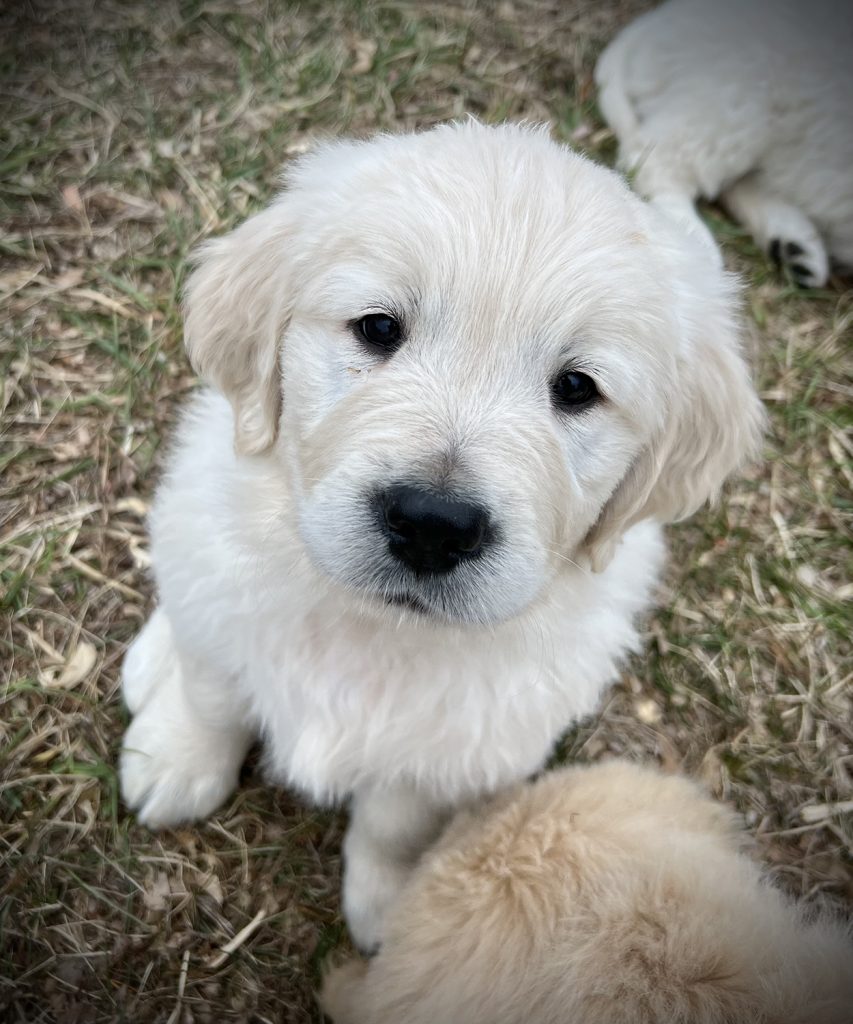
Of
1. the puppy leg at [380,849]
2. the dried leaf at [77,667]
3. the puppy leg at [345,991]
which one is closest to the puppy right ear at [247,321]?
the puppy leg at [380,849]

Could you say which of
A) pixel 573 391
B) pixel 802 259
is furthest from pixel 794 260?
pixel 573 391

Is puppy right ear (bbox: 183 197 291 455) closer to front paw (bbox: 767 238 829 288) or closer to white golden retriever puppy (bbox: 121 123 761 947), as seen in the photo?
white golden retriever puppy (bbox: 121 123 761 947)

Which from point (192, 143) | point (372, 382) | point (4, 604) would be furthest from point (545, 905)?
point (192, 143)

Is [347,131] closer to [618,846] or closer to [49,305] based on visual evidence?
[49,305]

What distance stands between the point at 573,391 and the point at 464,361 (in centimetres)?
25

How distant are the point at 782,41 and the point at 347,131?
1848 mm

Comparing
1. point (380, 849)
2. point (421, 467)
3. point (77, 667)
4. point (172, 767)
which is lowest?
point (77, 667)

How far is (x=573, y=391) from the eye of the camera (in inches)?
64.8

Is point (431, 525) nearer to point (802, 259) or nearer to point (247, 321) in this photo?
point (247, 321)

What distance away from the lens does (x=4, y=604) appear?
253 centimetres

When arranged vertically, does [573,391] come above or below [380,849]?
above

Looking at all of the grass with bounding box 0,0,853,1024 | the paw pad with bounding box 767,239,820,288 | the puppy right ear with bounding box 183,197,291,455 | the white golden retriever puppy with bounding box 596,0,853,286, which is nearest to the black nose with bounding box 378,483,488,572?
the puppy right ear with bounding box 183,197,291,455

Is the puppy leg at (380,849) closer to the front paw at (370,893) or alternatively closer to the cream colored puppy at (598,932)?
the front paw at (370,893)

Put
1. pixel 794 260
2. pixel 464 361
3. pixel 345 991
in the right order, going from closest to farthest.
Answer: pixel 464 361, pixel 345 991, pixel 794 260
